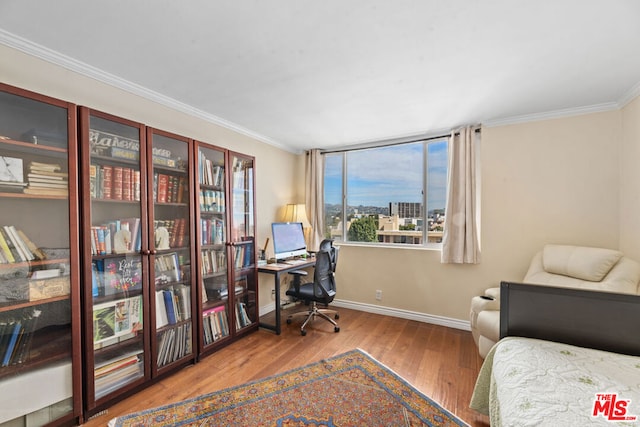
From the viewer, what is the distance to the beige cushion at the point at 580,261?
218 cm

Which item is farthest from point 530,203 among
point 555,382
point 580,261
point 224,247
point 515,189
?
point 224,247

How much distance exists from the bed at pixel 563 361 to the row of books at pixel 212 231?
8.02ft

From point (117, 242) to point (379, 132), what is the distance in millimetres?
2961

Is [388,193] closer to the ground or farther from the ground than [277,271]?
farther from the ground

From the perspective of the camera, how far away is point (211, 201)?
2684 millimetres

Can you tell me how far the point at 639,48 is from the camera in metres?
1.69

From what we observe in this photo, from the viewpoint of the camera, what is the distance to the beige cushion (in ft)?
7.16

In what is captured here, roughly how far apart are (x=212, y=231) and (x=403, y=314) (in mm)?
2625

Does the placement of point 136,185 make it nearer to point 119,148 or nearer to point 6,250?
point 119,148

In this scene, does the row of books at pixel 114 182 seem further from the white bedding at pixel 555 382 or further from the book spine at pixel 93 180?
the white bedding at pixel 555 382

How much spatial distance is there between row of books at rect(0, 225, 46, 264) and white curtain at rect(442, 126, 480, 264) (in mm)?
3590

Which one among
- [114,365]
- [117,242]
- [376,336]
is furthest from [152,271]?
[376,336]

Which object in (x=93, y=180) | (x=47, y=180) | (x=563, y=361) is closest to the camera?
(x=563, y=361)

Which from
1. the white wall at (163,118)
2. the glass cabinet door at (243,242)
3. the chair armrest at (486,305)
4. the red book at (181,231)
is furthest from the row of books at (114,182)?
the chair armrest at (486,305)
